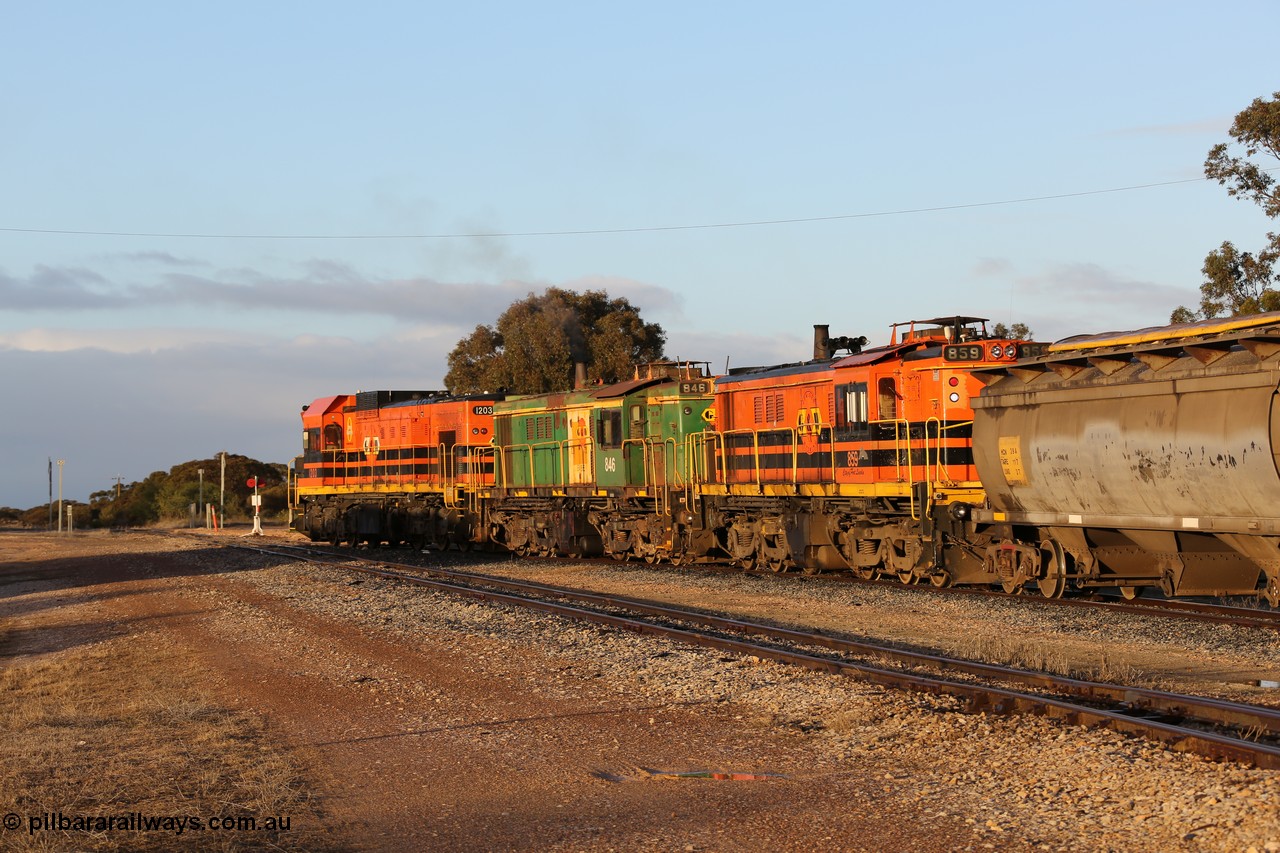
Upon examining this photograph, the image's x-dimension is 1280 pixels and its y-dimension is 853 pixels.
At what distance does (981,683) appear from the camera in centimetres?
1187

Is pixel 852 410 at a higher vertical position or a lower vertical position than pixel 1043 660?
higher

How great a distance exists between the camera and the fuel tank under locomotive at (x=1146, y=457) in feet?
47.3

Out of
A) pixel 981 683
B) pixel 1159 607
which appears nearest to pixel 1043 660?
pixel 981 683

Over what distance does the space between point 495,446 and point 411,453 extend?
4989 millimetres

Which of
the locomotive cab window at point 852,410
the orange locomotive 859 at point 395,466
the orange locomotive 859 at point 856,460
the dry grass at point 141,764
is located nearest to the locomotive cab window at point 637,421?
the orange locomotive 859 at point 856,460

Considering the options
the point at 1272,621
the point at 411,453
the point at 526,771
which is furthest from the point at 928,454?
the point at 411,453

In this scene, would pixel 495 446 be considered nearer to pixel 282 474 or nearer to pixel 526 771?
pixel 526 771

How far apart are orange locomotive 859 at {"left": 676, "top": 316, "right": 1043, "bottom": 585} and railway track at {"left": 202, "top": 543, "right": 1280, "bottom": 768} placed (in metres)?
4.53

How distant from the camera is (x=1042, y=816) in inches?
306

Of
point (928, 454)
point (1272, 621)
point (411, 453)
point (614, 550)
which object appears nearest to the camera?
point (1272, 621)

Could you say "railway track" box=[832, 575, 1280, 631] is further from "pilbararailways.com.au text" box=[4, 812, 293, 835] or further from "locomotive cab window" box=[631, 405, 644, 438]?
"pilbararailways.com.au text" box=[4, 812, 293, 835]

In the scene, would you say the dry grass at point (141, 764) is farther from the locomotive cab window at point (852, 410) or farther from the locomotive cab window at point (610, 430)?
the locomotive cab window at point (610, 430)

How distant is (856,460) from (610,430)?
8.86 meters

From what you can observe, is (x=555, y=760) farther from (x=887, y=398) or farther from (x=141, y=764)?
(x=887, y=398)
